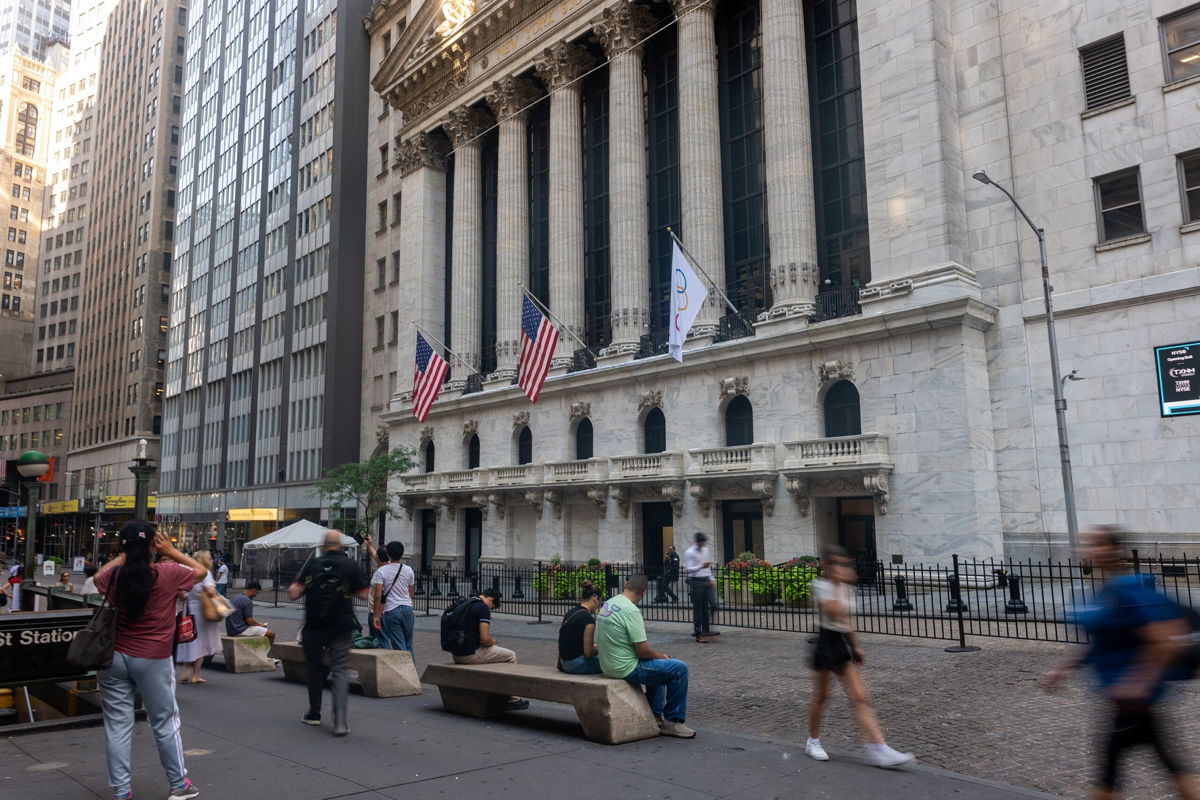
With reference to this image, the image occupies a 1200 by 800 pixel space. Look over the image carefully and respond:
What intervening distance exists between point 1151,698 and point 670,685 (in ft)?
14.8

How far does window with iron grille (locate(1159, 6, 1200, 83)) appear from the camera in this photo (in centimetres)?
2372

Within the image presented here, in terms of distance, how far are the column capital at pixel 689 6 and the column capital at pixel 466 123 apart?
14.4 metres

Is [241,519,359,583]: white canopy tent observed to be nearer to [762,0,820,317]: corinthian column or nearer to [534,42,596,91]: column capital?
[762,0,820,317]: corinthian column

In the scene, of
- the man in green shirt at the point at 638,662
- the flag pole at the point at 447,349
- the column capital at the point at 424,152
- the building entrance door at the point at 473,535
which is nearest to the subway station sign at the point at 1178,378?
the man in green shirt at the point at 638,662

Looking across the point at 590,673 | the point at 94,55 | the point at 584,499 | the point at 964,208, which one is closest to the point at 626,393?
the point at 584,499

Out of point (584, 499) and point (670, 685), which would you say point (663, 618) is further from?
point (584, 499)

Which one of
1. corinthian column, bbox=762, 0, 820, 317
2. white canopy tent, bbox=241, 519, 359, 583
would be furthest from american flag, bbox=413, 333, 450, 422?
corinthian column, bbox=762, 0, 820, 317

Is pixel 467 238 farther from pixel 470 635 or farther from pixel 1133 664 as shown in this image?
pixel 1133 664

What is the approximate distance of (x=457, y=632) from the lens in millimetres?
10281

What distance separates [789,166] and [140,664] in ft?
93.5

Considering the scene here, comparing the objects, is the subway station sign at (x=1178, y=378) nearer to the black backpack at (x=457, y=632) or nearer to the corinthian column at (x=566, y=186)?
the black backpack at (x=457, y=632)

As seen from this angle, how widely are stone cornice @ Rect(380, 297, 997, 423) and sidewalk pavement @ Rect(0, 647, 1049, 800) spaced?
66.2 ft

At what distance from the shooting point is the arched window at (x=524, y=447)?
41.3 metres

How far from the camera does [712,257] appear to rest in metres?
33.8
